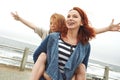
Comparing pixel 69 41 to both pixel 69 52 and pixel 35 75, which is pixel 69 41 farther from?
pixel 35 75

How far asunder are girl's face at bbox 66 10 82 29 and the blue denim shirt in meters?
0.16

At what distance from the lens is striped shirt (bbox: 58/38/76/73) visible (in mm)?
2764

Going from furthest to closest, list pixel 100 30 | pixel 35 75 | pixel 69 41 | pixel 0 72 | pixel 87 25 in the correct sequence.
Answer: pixel 0 72
pixel 100 30
pixel 87 25
pixel 69 41
pixel 35 75

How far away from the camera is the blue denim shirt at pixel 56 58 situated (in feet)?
8.93

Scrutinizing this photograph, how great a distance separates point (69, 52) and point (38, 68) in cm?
33

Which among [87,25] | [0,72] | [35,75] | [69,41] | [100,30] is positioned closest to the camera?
[35,75]

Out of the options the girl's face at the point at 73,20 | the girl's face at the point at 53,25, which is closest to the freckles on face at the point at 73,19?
the girl's face at the point at 73,20

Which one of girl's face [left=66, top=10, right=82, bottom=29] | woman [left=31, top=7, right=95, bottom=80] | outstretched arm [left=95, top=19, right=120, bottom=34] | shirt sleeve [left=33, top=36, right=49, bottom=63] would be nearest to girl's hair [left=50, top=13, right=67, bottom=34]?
woman [left=31, top=7, right=95, bottom=80]

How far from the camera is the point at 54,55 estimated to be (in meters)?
2.73

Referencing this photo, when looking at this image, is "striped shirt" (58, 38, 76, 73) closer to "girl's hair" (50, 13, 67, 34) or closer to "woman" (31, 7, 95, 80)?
"woman" (31, 7, 95, 80)

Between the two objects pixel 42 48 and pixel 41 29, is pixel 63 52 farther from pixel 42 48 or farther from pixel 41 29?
pixel 41 29

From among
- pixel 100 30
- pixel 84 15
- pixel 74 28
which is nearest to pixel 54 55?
pixel 74 28

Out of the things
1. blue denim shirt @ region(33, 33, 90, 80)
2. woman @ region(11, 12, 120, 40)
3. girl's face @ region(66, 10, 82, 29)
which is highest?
girl's face @ region(66, 10, 82, 29)

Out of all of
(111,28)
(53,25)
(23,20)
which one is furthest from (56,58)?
(23,20)
